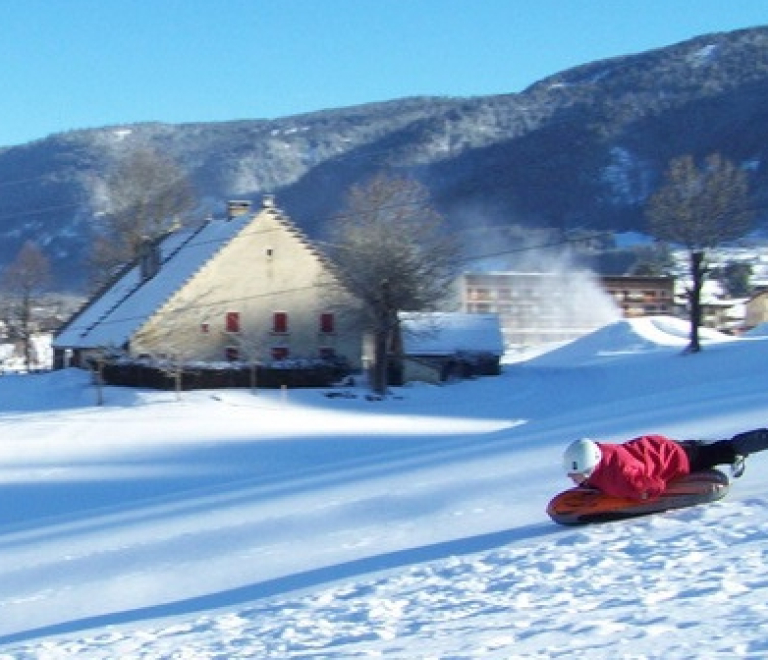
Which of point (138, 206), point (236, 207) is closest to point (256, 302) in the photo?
point (236, 207)

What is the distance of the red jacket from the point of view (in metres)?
11.2

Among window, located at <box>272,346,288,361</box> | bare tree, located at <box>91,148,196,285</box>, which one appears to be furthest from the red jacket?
bare tree, located at <box>91,148,196,285</box>

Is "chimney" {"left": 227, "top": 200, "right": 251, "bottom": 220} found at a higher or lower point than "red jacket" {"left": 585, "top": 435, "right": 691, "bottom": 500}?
higher

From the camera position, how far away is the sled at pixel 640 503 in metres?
11.2

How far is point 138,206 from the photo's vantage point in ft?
259

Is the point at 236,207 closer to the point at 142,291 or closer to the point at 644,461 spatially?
the point at 142,291

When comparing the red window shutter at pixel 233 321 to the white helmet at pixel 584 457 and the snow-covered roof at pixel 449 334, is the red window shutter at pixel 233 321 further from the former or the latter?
the white helmet at pixel 584 457

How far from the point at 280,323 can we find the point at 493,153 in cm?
10646

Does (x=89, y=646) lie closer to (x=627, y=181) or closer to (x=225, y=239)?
(x=225, y=239)

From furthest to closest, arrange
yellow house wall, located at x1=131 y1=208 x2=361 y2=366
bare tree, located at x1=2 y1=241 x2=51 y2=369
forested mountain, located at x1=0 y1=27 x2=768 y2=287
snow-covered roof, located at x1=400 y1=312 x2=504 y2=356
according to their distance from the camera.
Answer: forested mountain, located at x1=0 y1=27 x2=768 y2=287 → bare tree, located at x1=2 y1=241 x2=51 y2=369 → snow-covered roof, located at x1=400 y1=312 x2=504 y2=356 → yellow house wall, located at x1=131 y1=208 x2=361 y2=366

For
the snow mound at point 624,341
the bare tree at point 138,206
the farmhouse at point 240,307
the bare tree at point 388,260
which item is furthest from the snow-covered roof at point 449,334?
the bare tree at point 138,206

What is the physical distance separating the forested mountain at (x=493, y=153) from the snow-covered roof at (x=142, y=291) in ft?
167

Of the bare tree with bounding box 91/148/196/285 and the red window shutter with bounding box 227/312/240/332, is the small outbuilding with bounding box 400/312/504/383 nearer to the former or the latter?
the red window shutter with bounding box 227/312/240/332

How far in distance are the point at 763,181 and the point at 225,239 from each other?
80185 millimetres
